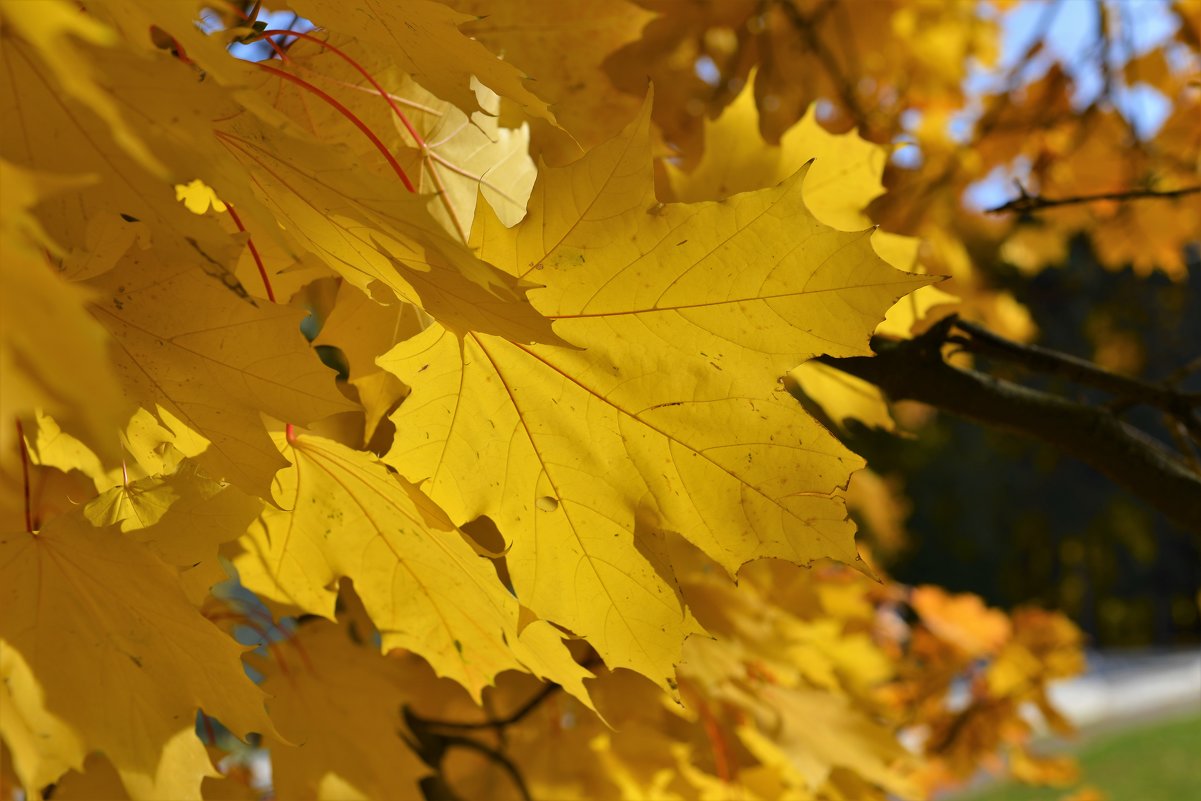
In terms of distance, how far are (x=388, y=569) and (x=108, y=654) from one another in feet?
0.50

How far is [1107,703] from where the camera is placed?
6.76 meters

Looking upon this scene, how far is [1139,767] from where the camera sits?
194 inches

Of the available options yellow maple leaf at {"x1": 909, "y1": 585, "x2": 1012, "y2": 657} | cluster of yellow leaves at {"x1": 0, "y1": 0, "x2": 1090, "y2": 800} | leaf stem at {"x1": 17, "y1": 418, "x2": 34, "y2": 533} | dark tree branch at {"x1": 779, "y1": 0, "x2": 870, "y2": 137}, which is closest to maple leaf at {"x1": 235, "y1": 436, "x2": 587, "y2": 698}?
cluster of yellow leaves at {"x1": 0, "y1": 0, "x2": 1090, "y2": 800}

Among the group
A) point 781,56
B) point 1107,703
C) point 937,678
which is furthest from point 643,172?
point 1107,703

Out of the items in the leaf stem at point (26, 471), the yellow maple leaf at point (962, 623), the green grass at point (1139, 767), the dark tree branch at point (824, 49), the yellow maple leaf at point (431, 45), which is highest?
the green grass at point (1139, 767)

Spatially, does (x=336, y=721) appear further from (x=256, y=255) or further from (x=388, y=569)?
(x=256, y=255)

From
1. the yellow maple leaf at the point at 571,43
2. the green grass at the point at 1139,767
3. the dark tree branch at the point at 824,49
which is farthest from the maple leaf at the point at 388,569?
the green grass at the point at 1139,767

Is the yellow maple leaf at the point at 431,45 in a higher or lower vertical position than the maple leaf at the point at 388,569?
higher

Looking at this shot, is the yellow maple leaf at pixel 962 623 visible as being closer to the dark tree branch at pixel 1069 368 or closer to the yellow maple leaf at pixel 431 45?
the dark tree branch at pixel 1069 368

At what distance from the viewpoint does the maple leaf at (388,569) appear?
0.52m

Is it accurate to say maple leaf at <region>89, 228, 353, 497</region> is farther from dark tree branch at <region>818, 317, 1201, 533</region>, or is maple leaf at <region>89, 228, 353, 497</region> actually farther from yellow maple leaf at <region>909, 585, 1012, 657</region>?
yellow maple leaf at <region>909, 585, 1012, 657</region>

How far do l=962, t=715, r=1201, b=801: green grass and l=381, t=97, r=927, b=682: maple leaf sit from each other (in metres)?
4.42

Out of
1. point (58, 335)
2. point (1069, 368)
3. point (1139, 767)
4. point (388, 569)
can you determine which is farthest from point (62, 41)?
point (1139, 767)

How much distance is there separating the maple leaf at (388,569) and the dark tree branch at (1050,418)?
0.30m
